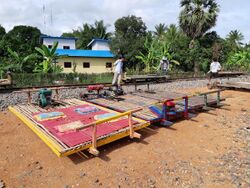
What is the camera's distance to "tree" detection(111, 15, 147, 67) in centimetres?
2908

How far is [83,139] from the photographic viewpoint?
411 cm

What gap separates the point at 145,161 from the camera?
12.9 feet

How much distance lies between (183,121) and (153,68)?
59.2ft

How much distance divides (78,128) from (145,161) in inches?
52.9

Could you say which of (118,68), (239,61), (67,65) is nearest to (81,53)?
(67,65)

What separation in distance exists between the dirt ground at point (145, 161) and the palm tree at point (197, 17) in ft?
69.8

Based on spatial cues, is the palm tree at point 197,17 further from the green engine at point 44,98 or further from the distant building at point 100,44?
the green engine at point 44,98

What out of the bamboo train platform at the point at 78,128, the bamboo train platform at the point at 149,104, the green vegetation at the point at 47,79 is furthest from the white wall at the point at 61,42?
the bamboo train platform at the point at 78,128

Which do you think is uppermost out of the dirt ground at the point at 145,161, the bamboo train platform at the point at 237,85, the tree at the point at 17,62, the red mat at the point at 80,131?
the tree at the point at 17,62

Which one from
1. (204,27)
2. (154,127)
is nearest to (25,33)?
(204,27)

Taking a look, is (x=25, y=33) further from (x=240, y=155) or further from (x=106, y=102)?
(x=240, y=155)

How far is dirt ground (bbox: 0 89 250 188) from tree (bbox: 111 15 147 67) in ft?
78.6

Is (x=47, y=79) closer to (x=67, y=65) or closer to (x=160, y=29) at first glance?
(x=67, y=65)

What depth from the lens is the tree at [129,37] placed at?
29078mm
